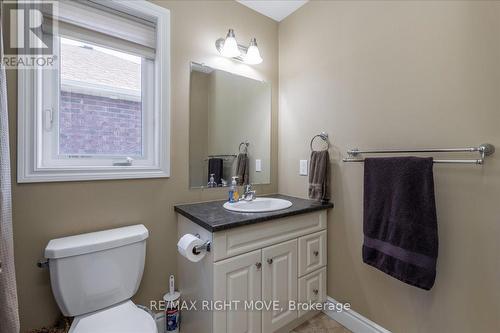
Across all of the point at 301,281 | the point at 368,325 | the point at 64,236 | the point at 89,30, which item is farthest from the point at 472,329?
the point at 89,30

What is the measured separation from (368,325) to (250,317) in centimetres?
79

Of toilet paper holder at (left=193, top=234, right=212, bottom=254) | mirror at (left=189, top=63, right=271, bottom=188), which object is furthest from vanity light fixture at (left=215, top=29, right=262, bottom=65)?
toilet paper holder at (left=193, top=234, right=212, bottom=254)

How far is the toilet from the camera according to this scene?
1.11 m

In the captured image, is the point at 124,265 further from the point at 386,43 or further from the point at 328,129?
the point at 386,43

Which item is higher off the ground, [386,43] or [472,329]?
[386,43]

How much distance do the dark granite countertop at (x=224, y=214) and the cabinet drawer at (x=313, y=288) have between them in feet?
1.55

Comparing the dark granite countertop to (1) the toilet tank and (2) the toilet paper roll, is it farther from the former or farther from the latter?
(1) the toilet tank

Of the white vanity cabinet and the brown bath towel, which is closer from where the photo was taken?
the white vanity cabinet

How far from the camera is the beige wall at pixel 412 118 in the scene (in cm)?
108

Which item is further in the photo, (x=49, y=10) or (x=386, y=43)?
(x=386, y=43)

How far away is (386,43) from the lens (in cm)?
142
